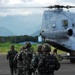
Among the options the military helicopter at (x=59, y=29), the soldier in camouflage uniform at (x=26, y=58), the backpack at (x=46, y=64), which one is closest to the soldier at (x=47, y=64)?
the backpack at (x=46, y=64)

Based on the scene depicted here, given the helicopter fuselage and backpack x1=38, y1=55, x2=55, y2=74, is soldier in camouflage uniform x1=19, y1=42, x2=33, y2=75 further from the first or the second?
the helicopter fuselage

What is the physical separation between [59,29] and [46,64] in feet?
66.7

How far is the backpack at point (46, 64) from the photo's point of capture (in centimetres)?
1037

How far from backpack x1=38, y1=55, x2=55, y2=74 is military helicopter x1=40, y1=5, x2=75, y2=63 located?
20.0 metres

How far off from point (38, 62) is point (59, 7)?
20.4m

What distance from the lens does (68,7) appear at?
99.2 feet

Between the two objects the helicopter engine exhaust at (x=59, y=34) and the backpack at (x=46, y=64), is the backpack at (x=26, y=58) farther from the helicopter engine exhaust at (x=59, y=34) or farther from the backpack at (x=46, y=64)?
the helicopter engine exhaust at (x=59, y=34)

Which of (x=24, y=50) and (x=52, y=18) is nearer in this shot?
(x=24, y=50)

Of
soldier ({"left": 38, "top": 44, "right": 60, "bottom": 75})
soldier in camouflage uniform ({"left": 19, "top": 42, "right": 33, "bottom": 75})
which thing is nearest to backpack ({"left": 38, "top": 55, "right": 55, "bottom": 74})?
soldier ({"left": 38, "top": 44, "right": 60, "bottom": 75})

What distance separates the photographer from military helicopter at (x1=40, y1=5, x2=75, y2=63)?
30453 millimetres

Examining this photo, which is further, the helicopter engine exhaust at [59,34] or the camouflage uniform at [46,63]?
the helicopter engine exhaust at [59,34]

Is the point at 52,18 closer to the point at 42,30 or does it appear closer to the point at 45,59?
the point at 42,30

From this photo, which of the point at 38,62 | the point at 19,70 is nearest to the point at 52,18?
the point at 19,70

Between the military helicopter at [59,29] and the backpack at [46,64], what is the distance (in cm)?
1995
